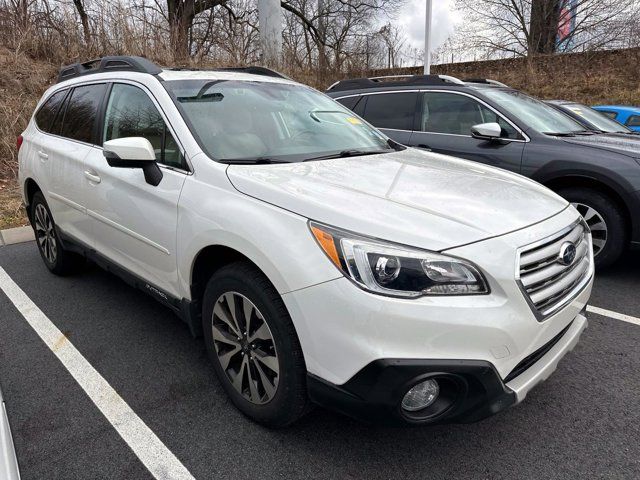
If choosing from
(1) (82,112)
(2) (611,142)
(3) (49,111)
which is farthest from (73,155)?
(2) (611,142)

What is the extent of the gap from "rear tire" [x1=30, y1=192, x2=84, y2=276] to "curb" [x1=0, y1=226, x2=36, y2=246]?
1438mm

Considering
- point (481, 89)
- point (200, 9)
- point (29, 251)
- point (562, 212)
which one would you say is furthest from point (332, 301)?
point (200, 9)

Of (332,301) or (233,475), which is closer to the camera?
(332,301)

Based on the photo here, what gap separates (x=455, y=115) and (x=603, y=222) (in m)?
1.84

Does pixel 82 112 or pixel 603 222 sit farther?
pixel 603 222

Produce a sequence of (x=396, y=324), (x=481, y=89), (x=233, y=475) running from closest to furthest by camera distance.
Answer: (x=396, y=324) → (x=233, y=475) → (x=481, y=89)

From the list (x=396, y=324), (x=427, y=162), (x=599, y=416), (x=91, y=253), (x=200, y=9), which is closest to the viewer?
(x=396, y=324)

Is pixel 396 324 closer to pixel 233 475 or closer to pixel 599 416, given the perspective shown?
pixel 233 475

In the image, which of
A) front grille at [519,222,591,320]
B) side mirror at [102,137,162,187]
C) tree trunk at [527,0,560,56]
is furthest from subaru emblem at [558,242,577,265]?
tree trunk at [527,0,560,56]

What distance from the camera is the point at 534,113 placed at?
501 cm

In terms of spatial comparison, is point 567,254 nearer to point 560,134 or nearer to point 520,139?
point 520,139

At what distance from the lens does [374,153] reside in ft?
9.91

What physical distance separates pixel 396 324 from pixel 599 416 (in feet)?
4.73

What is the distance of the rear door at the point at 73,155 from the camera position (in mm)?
3438
